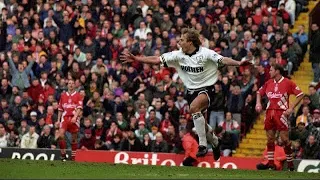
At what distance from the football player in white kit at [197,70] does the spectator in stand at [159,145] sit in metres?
8.00

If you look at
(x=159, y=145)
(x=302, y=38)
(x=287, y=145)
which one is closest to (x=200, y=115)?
(x=287, y=145)

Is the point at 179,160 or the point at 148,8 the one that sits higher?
the point at 148,8

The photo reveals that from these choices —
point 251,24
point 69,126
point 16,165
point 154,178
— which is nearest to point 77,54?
point 251,24

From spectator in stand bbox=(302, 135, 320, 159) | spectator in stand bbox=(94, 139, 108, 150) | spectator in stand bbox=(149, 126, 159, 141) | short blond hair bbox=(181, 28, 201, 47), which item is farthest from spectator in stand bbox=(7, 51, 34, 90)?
short blond hair bbox=(181, 28, 201, 47)

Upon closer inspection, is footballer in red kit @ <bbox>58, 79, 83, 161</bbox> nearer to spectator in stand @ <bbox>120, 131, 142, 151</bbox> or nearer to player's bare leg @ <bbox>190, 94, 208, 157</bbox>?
spectator in stand @ <bbox>120, 131, 142, 151</bbox>

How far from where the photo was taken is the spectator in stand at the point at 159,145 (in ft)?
103

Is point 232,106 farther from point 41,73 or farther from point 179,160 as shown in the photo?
point 41,73

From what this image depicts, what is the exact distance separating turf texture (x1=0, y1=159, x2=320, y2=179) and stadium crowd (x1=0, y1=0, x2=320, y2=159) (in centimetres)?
688

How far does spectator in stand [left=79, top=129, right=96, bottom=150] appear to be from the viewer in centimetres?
3219

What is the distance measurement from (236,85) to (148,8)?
5749mm

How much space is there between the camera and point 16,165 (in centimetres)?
2297

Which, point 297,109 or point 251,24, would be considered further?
point 251,24

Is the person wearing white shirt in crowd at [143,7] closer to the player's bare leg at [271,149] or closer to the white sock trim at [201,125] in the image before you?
the player's bare leg at [271,149]

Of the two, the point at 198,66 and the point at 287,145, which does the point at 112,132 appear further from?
the point at 198,66
